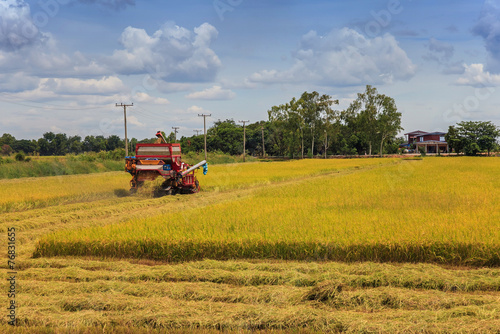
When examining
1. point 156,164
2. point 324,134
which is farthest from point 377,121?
point 156,164

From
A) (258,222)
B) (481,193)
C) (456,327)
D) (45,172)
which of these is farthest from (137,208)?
(45,172)

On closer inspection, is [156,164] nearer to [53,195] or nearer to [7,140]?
[53,195]

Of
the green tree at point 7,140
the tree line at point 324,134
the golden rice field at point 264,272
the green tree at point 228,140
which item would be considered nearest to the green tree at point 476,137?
the tree line at point 324,134

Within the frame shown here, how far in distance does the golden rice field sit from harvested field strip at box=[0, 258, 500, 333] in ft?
0.06

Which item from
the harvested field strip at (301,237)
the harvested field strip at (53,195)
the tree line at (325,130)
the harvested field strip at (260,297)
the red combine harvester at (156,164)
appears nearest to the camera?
the harvested field strip at (260,297)

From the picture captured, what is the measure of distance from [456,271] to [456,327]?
236cm

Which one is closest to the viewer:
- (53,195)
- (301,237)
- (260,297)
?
(260,297)

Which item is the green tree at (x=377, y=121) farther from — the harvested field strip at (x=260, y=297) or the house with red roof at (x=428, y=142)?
the harvested field strip at (x=260, y=297)

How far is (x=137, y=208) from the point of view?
15.2 metres

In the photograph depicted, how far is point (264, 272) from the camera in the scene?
6941mm

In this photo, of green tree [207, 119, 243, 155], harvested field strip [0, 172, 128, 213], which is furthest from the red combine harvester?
green tree [207, 119, 243, 155]

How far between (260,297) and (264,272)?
3.36 feet

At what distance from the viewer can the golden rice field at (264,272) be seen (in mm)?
5238

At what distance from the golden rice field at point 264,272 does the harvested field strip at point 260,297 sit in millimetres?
19
